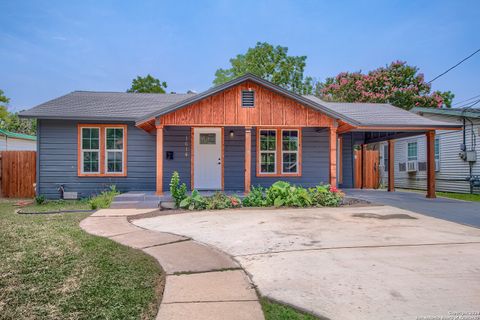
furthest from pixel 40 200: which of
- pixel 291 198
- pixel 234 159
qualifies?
pixel 291 198

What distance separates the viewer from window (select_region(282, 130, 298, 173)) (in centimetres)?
1047

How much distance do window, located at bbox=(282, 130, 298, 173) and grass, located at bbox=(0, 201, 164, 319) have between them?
6.95 meters

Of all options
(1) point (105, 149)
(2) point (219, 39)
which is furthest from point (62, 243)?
(2) point (219, 39)

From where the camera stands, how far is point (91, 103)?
10688 mm

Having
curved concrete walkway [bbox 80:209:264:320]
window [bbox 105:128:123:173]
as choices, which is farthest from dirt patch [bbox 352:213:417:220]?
window [bbox 105:128:123:173]

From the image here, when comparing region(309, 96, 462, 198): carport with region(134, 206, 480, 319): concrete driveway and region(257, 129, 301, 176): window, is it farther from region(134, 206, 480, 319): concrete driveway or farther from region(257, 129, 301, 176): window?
region(134, 206, 480, 319): concrete driveway

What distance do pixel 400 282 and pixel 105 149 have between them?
923 centimetres

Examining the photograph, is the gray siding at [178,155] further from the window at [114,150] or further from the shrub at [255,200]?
the shrub at [255,200]

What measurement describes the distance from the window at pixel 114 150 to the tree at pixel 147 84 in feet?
58.0

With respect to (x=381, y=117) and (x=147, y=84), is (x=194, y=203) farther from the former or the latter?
(x=147, y=84)

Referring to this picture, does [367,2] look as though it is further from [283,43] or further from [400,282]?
[400,282]

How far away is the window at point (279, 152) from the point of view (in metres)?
10.4

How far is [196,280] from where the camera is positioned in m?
2.92

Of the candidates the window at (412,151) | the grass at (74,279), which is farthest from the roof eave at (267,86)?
the window at (412,151)
